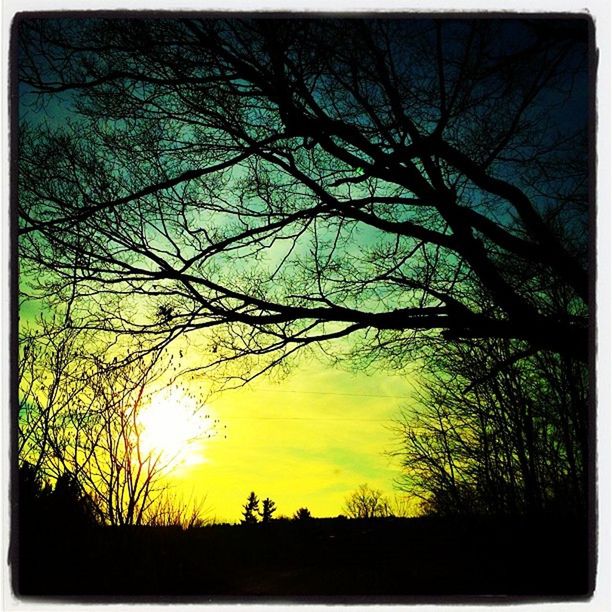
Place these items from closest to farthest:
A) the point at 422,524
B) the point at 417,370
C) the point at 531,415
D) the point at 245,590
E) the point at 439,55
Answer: the point at 245,590, the point at 439,55, the point at 422,524, the point at 417,370, the point at 531,415

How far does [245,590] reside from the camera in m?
3.17

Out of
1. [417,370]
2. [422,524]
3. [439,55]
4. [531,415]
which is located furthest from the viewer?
[531,415]

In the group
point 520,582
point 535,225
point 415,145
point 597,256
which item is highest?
point 415,145

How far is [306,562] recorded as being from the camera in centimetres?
347

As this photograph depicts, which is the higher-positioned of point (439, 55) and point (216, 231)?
point (439, 55)

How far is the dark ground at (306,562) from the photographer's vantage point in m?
3.17

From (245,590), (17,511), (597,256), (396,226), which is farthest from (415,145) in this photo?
(17,511)

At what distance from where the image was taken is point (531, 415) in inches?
205

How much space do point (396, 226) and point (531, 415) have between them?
206 cm

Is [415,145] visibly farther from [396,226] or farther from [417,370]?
[417,370]

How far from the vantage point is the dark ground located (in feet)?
10.4

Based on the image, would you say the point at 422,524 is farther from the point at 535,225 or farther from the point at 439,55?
the point at 439,55

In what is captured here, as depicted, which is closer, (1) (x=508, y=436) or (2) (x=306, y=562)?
(2) (x=306, y=562)

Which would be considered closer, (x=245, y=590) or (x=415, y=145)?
(x=245, y=590)
